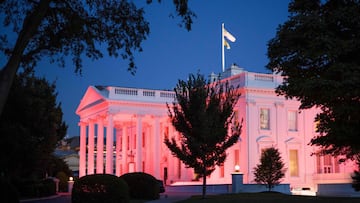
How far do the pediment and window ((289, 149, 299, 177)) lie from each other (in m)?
18.4

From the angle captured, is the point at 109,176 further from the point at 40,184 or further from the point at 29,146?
the point at 40,184

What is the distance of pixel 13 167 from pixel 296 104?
25256mm

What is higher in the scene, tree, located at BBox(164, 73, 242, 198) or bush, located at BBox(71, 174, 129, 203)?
tree, located at BBox(164, 73, 242, 198)

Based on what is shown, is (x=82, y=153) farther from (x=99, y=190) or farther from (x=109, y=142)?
(x=99, y=190)

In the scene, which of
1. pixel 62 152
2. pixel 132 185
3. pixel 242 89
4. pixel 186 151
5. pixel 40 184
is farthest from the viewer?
pixel 62 152

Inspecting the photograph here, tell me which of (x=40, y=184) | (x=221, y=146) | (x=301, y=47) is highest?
(x=301, y=47)

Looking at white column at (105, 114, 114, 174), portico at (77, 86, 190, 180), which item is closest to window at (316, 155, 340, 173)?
portico at (77, 86, 190, 180)

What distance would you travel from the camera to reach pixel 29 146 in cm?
3328

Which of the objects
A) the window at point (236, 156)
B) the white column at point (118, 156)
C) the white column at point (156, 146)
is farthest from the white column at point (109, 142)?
the window at point (236, 156)

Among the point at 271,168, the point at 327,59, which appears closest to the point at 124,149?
the point at 271,168

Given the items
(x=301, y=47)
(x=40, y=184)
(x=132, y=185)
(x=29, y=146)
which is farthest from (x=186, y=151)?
(x=40, y=184)

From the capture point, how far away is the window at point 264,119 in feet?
152

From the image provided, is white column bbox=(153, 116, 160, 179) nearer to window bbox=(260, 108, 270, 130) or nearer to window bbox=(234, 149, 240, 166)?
window bbox=(234, 149, 240, 166)

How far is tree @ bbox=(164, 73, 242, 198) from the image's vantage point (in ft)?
91.1
